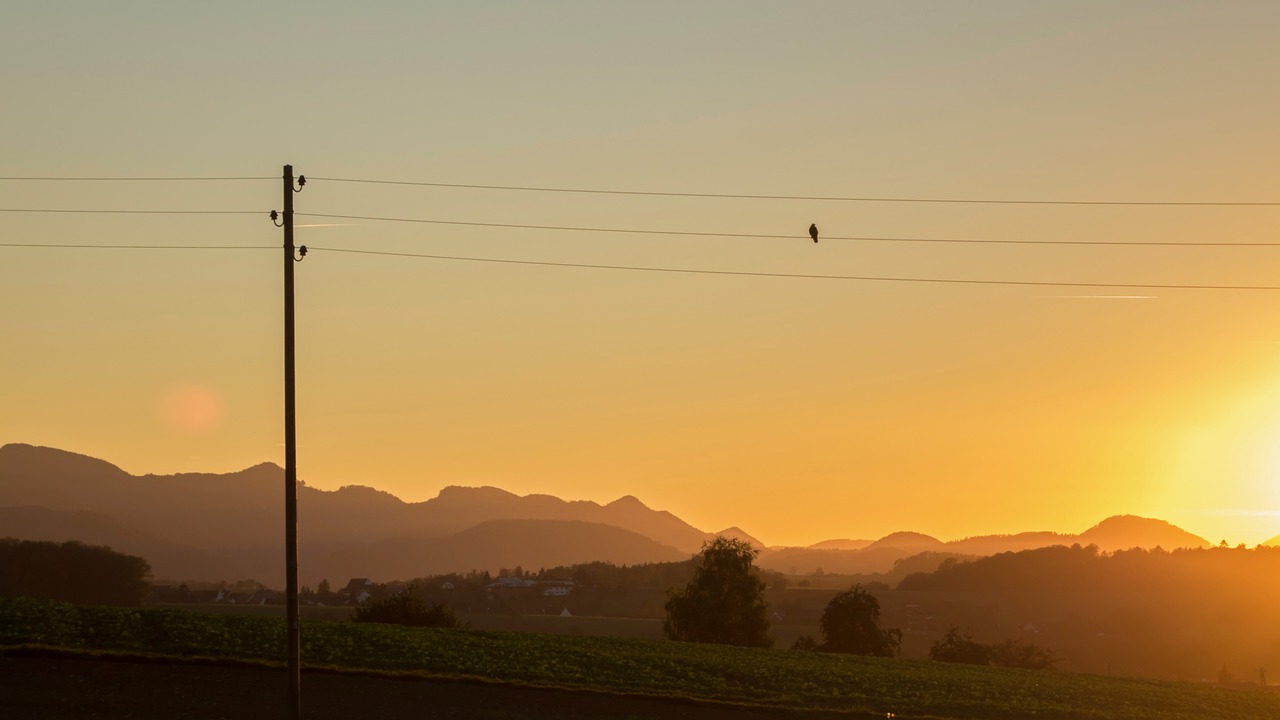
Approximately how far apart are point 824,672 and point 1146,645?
160 meters

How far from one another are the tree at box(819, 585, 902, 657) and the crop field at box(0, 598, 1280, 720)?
40.6m

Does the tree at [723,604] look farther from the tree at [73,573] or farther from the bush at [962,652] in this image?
the tree at [73,573]

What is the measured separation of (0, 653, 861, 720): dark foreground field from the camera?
3962 centimetres

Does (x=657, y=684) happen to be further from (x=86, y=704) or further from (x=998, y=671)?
(x=998, y=671)

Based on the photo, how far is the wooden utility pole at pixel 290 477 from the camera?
34.9 m

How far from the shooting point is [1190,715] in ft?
177

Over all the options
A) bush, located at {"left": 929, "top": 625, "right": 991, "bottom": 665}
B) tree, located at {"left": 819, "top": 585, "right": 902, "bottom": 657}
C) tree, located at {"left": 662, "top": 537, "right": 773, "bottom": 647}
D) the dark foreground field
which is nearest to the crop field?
the dark foreground field

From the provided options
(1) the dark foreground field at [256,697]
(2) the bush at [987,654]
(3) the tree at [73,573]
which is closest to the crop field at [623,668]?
(1) the dark foreground field at [256,697]

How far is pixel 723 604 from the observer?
111125 millimetres

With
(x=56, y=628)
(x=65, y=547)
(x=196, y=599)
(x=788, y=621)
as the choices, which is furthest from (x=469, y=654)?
(x=788, y=621)

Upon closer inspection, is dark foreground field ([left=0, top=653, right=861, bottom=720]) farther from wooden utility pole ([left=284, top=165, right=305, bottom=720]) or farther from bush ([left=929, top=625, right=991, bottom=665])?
bush ([left=929, top=625, right=991, bottom=665])

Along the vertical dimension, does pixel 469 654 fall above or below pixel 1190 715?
above

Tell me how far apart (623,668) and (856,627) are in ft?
182

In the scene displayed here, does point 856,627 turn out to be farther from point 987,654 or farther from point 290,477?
point 290,477
